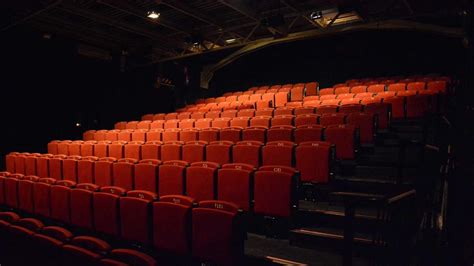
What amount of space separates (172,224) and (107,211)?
487 mm

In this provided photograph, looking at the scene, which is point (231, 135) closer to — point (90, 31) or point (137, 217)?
point (137, 217)

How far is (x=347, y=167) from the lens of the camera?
6.70 feet

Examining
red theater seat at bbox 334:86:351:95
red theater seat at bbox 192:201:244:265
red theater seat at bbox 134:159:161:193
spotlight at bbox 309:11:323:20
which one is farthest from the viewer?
red theater seat at bbox 334:86:351:95

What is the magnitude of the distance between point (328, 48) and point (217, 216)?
4.77 metres

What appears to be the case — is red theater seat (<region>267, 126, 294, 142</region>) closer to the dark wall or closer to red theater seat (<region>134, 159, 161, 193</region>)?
red theater seat (<region>134, 159, 161, 193</region>)

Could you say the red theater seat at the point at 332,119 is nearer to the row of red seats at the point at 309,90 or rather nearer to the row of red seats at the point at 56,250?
the row of red seats at the point at 309,90

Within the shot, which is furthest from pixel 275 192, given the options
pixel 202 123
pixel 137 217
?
pixel 202 123

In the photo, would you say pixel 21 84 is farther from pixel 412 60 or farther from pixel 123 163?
pixel 412 60

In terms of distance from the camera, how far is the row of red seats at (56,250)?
111cm

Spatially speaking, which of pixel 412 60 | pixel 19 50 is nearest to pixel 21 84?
pixel 19 50

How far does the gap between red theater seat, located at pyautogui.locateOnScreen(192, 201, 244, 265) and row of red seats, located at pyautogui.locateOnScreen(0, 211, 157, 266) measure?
0.26m

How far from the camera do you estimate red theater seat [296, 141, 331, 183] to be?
1818 mm

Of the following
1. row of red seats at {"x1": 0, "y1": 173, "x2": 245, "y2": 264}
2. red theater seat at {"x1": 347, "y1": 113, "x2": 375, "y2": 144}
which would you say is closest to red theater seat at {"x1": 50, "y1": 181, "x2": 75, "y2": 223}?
row of red seats at {"x1": 0, "y1": 173, "x2": 245, "y2": 264}

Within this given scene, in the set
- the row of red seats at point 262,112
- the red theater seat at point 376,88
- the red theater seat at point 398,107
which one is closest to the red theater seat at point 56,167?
the row of red seats at point 262,112
